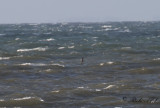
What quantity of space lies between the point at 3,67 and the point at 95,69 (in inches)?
237

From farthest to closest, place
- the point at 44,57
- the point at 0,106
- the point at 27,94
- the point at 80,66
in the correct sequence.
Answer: the point at 44,57 → the point at 80,66 → the point at 27,94 → the point at 0,106

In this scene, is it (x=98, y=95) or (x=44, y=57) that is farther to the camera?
(x=44, y=57)

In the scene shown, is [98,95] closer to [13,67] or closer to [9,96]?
[9,96]

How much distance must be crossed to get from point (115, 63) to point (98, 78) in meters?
6.96

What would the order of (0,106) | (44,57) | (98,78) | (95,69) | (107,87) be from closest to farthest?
(0,106) < (107,87) < (98,78) < (95,69) < (44,57)

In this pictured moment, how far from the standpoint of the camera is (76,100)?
55.8 ft

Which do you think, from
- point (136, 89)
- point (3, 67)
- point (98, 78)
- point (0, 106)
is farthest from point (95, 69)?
point (0, 106)

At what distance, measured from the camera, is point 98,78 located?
914 inches

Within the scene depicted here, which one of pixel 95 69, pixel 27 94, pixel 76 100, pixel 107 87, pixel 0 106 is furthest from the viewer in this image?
pixel 95 69

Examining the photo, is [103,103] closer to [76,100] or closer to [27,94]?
[76,100]

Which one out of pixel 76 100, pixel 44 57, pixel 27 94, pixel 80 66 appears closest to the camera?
pixel 76 100

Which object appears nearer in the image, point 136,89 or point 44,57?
point 136,89

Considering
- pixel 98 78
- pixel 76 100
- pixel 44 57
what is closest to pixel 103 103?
pixel 76 100

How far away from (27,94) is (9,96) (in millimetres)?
813
